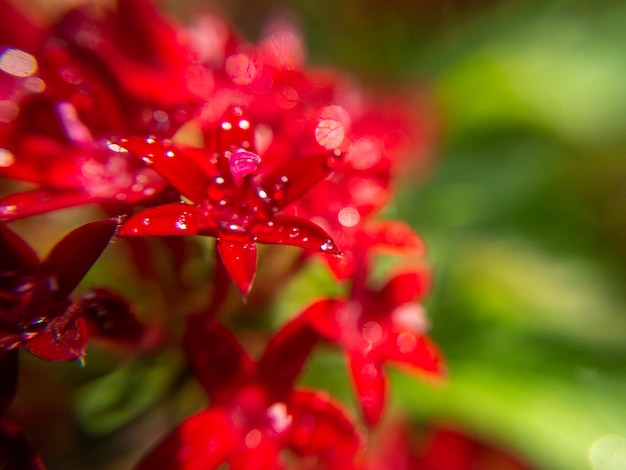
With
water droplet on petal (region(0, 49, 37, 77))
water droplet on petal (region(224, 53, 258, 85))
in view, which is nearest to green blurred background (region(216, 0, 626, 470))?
water droplet on petal (region(224, 53, 258, 85))

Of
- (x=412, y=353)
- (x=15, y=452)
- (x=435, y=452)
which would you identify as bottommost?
(x=435, y=452)

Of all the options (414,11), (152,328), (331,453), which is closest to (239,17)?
(414,11)

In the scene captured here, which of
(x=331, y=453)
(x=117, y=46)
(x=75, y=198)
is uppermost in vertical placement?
(x=117, y=46)

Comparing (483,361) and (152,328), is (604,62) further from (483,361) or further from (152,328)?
(152,328)

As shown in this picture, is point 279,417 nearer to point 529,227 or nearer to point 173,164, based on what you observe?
point 173,164

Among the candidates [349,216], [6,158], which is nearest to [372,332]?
[349,216]

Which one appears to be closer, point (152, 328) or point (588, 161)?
point (152, 328)

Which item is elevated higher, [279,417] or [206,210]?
[206,210]
